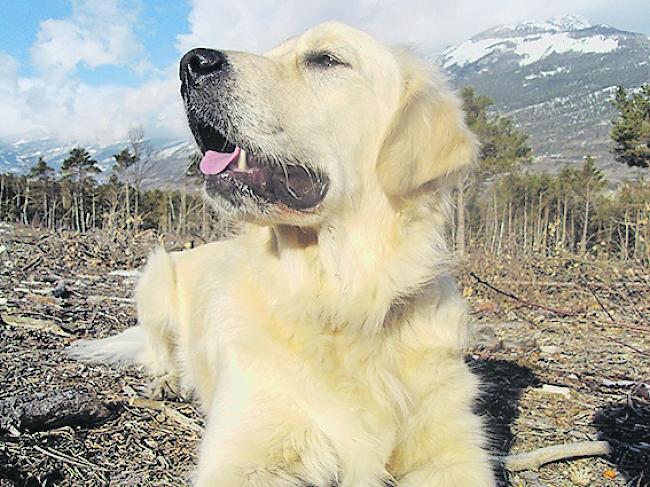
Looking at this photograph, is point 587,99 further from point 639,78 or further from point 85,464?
point 85,464

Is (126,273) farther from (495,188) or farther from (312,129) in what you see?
(495,188)

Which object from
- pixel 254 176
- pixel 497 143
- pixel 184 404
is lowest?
pixel 184 404

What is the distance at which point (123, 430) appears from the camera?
2.49m

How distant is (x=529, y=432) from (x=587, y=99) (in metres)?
208

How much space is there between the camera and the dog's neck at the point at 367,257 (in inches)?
89.3

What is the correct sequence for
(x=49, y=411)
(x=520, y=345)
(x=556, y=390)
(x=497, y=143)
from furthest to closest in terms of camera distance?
(x=497, y=143), (x=520, y=345), (x=556, y=390), (x=49, y=411)

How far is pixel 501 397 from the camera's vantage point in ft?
10.2

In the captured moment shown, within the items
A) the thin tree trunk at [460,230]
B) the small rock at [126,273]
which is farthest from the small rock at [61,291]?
the thin tree trunk at [460,230]

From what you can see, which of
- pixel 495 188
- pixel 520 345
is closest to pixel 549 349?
pixel 520 345

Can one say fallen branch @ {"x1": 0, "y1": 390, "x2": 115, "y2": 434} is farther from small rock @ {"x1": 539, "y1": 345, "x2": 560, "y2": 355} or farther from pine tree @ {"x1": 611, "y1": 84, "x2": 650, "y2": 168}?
pine tree @ {"x1": 611, "y1": 84, "x2": 650, "y2": 168}

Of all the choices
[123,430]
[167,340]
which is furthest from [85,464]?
[167,340]

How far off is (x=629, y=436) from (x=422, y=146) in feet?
5.06

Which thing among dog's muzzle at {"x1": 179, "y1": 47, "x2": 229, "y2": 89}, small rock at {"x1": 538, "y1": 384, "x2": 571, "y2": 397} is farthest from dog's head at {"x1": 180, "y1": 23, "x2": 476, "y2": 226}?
small rock at {"x1": 538, "y1": 384, "x2": 571, "y2": 397}

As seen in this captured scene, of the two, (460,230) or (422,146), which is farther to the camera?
(460,230)
